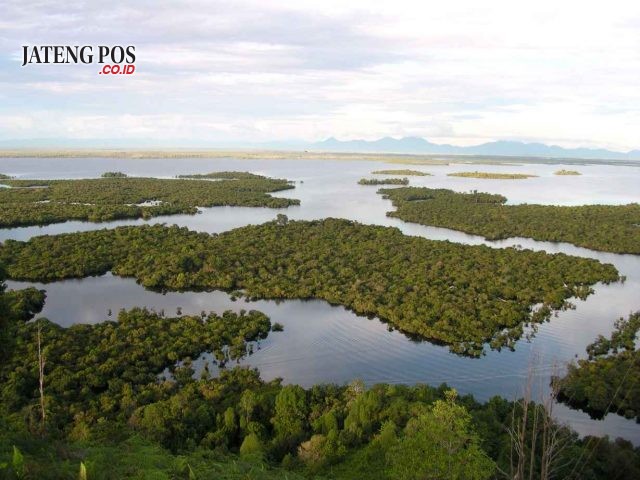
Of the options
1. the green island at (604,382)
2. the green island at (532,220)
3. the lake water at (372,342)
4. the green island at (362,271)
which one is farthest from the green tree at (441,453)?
the green island at (532,220)

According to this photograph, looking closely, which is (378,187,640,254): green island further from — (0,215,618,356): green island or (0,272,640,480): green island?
(0,272,640,480): green island

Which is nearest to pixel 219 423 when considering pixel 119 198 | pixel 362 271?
pixel 362 271

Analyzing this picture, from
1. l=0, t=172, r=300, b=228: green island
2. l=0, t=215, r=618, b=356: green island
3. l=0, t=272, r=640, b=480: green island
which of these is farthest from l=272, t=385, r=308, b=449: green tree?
l=0, t=172, r=300, b=228: green island

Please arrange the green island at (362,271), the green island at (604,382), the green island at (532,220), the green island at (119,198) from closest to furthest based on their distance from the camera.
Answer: the green island at (604,382) → the green island at (362,271) → the green island at (532,220) → the green island at (119,198)

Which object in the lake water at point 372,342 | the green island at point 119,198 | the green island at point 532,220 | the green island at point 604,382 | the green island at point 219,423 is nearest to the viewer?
the green island at point 219,423

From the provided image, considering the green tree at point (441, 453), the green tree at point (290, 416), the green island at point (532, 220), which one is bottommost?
the green tree at point (290, 416)

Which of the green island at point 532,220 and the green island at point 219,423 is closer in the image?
the green island at point 219,423

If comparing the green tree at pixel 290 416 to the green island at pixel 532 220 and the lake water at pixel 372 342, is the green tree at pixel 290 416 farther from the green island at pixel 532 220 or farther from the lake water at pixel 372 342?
the green island at pixel 532 220

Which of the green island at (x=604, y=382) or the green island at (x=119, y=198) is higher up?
the green island at (x=119, y=198)
